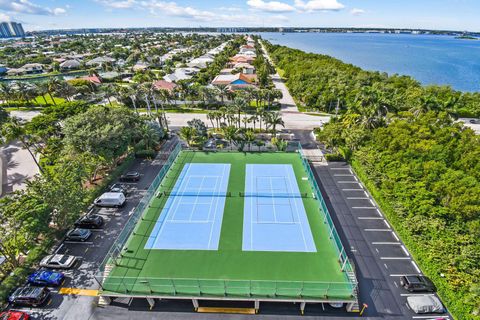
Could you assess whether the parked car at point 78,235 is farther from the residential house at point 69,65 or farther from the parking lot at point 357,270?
the residential house at point 69,65

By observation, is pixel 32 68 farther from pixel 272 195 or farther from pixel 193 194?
pixel 272 195

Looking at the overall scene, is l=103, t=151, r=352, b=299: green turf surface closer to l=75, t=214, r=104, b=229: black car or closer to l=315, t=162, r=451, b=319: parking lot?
l=315, t=162, r=451, b=319: parking lot

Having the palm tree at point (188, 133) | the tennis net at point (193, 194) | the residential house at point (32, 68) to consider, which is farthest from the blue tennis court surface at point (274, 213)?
the residential house at point (32, 68)

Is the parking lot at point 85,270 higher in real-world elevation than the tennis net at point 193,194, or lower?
lower

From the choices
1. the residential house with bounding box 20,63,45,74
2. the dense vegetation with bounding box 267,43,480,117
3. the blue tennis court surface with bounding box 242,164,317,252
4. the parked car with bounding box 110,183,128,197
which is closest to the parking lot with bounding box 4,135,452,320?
the parked car with bounding box 110,183,128,197

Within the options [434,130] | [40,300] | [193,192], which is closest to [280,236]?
[193,192]

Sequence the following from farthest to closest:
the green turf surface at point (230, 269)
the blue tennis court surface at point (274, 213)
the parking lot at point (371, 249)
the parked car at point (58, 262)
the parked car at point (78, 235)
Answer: the parked car at point (78, 235) < the blue tennis court surface at point (274, 213) < the parked car at point (58, 262) < the parking lot at point (371, 249) < the green turf surface at point (230, 269)

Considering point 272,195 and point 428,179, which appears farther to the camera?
point 272,195

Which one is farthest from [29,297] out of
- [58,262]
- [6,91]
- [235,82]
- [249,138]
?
[6,91]
